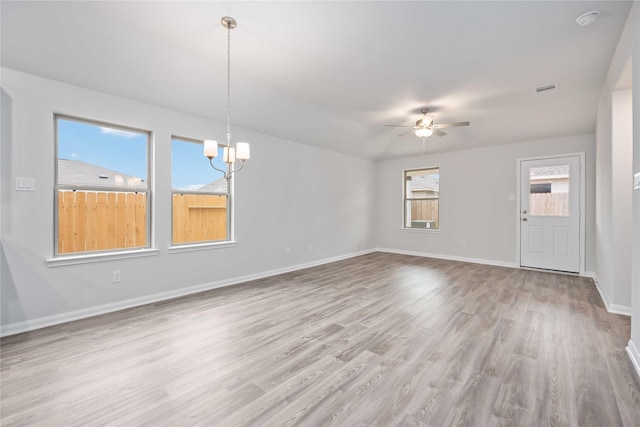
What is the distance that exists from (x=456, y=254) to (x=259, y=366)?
556 cm

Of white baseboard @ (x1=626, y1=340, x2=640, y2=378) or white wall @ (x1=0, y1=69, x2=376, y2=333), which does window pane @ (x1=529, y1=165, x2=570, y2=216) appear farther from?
white wall @ (x1=0, y1=69, x2=376, y2=333)

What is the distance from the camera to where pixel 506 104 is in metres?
4.03

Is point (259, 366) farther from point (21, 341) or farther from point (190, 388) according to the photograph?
point (21, 341)

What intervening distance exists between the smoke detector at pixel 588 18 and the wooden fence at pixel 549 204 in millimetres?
3800

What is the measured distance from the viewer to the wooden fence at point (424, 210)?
6.74m

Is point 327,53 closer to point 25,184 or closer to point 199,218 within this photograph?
point 199,218

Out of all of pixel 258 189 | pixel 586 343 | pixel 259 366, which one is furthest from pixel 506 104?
pixel 259 366

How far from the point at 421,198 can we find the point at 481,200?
56.7 inches

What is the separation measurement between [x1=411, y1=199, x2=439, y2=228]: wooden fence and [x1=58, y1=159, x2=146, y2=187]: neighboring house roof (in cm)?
605

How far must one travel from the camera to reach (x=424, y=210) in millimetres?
6973

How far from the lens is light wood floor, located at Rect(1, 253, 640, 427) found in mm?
1596

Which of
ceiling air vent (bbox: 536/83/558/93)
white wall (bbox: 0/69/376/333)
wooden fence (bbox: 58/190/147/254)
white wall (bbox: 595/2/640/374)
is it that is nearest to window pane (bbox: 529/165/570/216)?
white wall (bbox: 595/2/640/374)

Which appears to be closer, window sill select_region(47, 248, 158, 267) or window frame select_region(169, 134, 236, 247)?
window sill select_region(47, 248, 158, 267)

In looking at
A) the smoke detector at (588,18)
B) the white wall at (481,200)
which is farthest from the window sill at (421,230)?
the smoke detector at (588,18)
